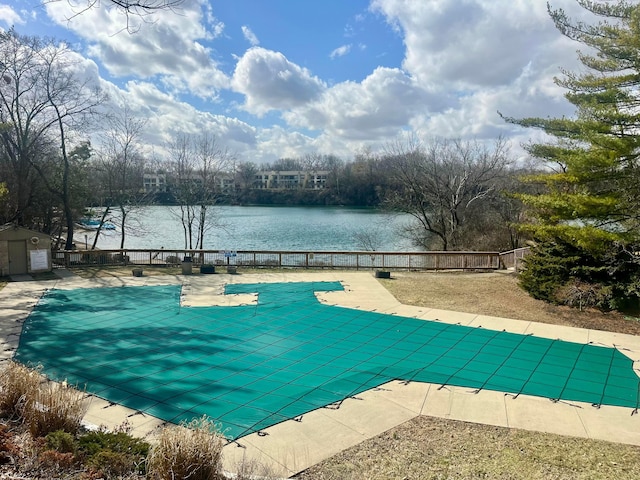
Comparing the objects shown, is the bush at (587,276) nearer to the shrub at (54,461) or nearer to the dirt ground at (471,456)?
the dirt ground at (471,456)

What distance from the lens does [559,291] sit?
13344mm

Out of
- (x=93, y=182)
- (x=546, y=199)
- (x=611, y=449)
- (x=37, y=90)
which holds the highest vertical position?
(x=37, y=90)

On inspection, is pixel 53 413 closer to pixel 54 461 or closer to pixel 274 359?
pixel 54 461

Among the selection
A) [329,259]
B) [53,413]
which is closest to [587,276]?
[329,259]

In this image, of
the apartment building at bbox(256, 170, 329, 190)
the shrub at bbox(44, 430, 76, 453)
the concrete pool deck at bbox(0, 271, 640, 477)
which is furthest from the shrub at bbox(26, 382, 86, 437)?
the apartment building at bbox(256, 170, 329, 190)

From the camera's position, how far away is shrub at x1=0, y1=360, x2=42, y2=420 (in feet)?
15.8

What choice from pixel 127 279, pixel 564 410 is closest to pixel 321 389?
pixel 564 410

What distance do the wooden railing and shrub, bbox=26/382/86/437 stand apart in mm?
15024

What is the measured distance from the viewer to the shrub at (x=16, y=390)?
4828 millimetres

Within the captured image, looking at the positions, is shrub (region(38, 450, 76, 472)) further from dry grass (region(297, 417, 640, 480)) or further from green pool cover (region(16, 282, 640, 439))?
dry grass (region(297, 417, 640, 480))

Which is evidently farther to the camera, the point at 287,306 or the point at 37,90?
the point at 37,90

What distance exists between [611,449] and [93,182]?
32088mm

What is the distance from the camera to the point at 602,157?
11828 mm

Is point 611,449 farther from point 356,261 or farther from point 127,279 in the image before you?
point 127,279
